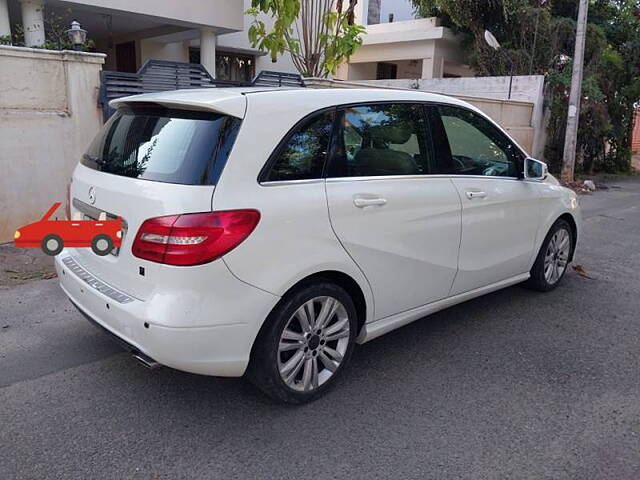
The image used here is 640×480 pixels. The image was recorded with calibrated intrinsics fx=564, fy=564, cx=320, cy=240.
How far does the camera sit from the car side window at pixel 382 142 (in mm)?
3268

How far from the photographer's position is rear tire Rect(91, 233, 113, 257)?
113 inches

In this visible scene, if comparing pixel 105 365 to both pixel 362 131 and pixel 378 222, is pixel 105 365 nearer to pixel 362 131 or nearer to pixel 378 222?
pixel 378 222

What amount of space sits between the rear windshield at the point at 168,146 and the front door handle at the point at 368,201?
2.64ft

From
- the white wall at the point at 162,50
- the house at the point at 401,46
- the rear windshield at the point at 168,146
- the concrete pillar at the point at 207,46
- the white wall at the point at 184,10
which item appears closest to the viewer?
the rear windshield at the point at 168,146

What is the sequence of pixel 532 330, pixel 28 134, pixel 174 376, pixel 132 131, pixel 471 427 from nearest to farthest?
pixel 471 427, pixel 132 131, pixel 174 376, pixel 532 330, pixel 28 134

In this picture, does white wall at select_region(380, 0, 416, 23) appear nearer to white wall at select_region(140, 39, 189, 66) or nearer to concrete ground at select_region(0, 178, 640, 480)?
white wall at select_region(140, 39, 189, 66)

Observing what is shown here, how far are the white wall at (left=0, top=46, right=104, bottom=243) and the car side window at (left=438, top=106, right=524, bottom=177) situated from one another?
4665 millimetres

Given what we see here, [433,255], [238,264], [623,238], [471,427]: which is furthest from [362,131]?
[623,238]

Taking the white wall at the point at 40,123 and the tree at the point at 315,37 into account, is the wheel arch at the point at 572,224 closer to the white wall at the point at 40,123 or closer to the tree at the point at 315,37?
the white wall at the point at 40,123

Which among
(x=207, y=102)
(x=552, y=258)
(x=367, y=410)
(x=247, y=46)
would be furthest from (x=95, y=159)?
(x=247, y=46)

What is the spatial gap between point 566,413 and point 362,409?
45.1 inches

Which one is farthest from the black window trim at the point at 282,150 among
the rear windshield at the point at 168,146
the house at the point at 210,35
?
the house at the point at 210,35

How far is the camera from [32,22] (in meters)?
9.49

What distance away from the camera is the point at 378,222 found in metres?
3.29
